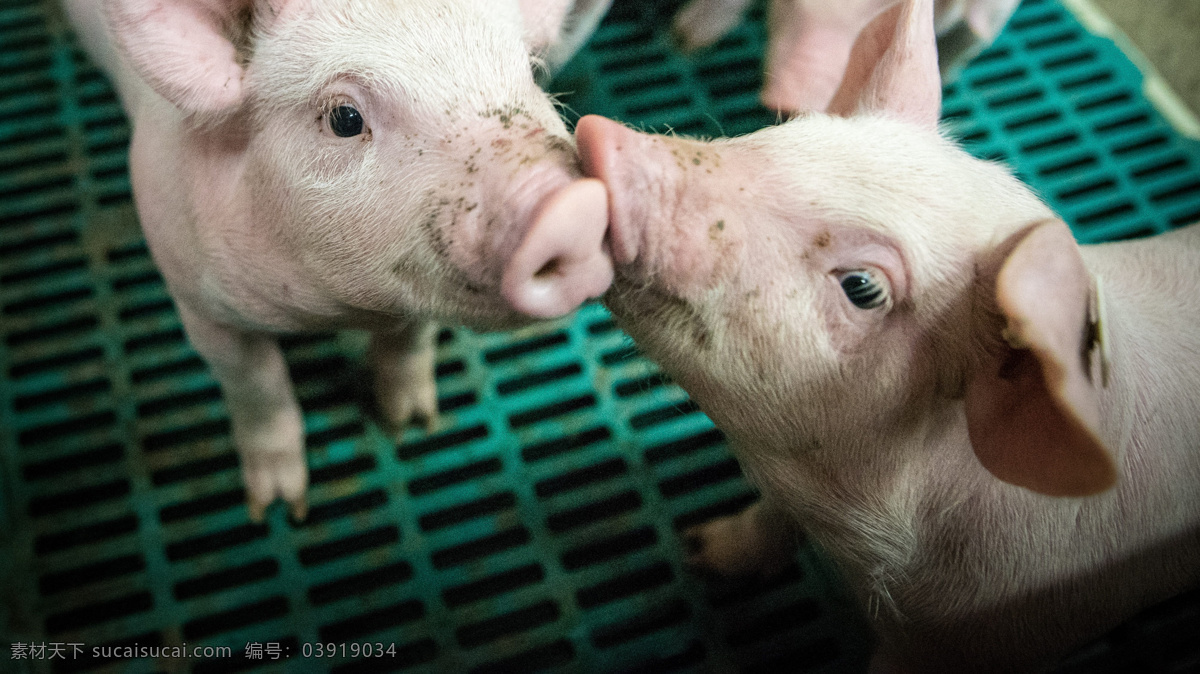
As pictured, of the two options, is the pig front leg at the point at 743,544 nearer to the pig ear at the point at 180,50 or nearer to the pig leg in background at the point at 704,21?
the pig ear at the point at 180,50

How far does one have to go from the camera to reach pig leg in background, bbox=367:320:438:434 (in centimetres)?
243

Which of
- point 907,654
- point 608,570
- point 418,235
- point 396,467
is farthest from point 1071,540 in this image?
point 396,467

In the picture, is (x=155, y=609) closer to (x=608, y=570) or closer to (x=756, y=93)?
(x=608, y=570)

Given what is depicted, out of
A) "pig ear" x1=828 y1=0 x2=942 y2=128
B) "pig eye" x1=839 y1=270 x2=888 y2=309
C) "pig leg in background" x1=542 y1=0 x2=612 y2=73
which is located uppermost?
"pig ear" x1=828 y1=0 x2=942 y2=128

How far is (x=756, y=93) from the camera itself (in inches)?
127

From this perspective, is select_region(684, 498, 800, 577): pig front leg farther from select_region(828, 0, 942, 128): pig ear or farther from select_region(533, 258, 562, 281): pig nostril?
select_region(533, 258, 562, 281): pig nostril

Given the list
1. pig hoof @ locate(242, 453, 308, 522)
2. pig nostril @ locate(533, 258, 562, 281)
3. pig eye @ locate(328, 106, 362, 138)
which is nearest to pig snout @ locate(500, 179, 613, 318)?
pig nostril @ locate(533, 258, 562, 281)

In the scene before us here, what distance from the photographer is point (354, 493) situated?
Answer: 2508mm

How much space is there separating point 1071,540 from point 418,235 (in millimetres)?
1423

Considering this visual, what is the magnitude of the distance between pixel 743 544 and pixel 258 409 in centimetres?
140

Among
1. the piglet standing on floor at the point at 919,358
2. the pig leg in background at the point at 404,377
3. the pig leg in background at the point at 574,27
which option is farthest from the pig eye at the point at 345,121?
the pig leg in background at the point at 404,377

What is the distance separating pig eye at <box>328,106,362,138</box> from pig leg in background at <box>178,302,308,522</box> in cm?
78

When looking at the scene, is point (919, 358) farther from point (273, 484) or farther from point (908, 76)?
point (273, 484)

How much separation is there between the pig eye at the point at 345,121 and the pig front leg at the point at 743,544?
1395 millimetres
